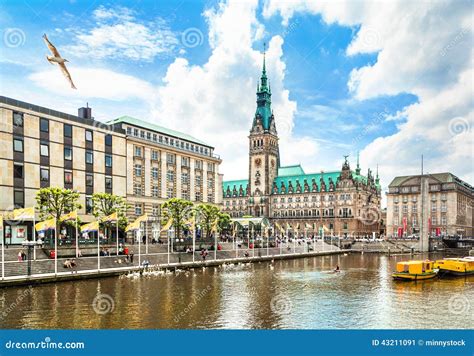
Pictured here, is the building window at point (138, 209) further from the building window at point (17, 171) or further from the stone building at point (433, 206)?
the stone building at point (433, 206)

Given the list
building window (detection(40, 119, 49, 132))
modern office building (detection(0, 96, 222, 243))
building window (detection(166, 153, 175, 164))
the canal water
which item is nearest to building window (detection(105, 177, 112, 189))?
modern office building (detection(0, 96, 222, 243))

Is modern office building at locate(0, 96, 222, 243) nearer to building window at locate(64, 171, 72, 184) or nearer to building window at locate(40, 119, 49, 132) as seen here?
building window at locate(64, 171, 72, 184)

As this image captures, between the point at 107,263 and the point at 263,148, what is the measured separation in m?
138

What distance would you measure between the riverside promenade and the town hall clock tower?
10173 cm

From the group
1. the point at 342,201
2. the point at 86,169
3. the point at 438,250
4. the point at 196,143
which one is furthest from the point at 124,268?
the point at 342,201

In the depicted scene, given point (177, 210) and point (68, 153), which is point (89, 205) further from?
point (177, 210)

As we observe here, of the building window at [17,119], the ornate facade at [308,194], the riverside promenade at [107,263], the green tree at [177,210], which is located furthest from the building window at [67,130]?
the ornate facade at [308,194]

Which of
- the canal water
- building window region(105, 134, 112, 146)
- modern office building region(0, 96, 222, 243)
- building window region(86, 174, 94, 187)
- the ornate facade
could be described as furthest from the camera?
the ornate facade

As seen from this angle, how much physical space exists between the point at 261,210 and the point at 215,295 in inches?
6156

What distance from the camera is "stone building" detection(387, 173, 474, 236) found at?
159 meters

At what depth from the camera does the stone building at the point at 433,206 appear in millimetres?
158750

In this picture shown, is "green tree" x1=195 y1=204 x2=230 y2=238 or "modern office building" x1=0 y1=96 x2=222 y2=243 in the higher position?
"modern office building" x1=0 y1=96 x2=222 y2=243

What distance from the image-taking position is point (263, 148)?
635 feet

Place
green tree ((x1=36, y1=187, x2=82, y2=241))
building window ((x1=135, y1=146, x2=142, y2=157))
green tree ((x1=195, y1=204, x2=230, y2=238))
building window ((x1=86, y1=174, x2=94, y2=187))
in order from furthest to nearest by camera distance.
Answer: green tree ((x1=195, y1=204, x2=230, y2=238)) → building window ((x1=135, y1=146, x2=142, y2=157)) → building window ((x1=86, y1=174, x2=94, y2=187)) → green tree ((x1=36, y1=187, x2=82, y2=241))
